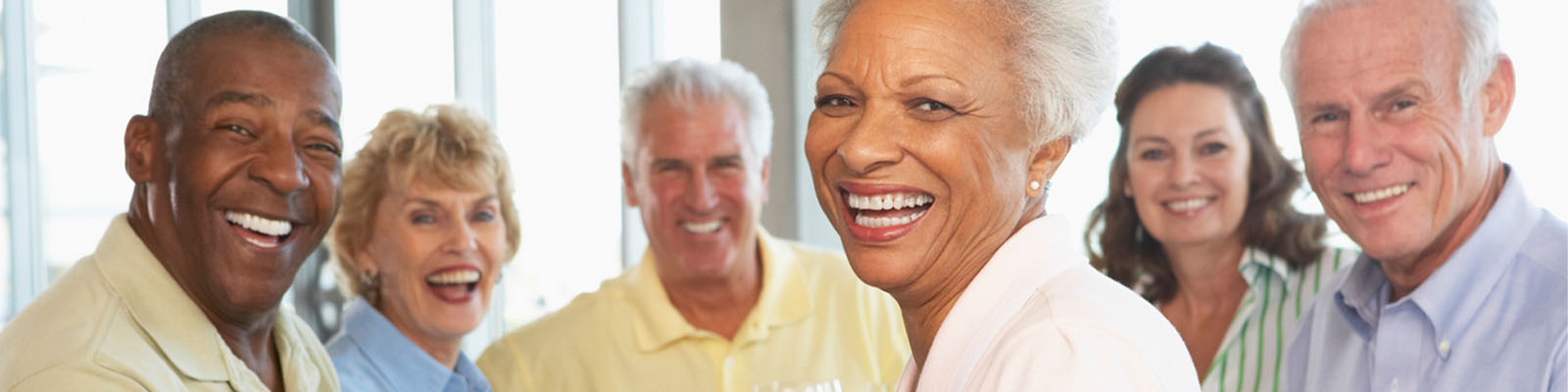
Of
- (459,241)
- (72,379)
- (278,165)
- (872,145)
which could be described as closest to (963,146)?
(872,145)

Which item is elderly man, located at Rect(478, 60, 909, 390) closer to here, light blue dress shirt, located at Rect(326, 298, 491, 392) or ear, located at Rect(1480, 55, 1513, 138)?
light blue dress shirt, located at Rect(326, 298, 491, 392)

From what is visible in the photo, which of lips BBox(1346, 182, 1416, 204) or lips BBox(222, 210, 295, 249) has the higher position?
lips BBox(1346, 182, 1416, 204)

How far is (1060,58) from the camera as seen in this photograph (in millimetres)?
1492

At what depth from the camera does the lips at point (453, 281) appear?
9.29 ft

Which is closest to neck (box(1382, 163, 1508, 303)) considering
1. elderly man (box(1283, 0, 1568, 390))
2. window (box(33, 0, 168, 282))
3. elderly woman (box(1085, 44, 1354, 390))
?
elderly man (box(1283, 0, 1568, 390))

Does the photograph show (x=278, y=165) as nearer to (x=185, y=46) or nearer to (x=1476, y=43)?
(x=185, y=46)

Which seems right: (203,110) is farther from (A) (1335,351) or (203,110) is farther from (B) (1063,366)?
(A) (1335,351)

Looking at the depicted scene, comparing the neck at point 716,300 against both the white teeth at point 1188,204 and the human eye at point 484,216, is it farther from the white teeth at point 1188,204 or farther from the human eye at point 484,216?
the white teeth at point 1188,204

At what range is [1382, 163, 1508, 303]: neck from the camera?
2.12 m

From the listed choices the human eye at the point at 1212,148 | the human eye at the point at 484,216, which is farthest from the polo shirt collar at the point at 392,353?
the human eye at the point at 1212,148

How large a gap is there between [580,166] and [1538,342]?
331 cm

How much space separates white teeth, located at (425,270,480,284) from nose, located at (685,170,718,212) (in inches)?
19.9

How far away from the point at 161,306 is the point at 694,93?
1376mm

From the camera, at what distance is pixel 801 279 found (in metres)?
3.09
